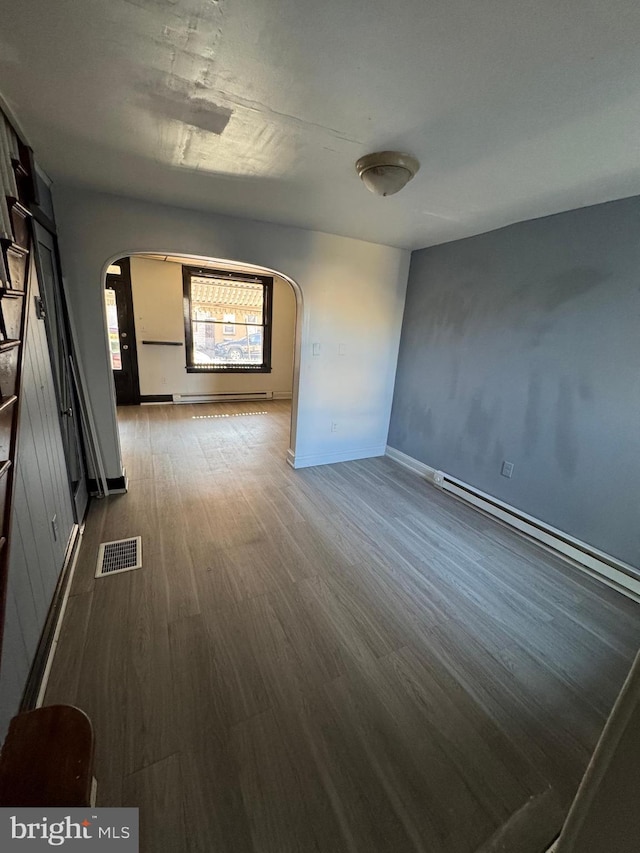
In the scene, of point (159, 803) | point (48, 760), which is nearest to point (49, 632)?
point (159, 803)

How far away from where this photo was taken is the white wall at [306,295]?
2.39 m

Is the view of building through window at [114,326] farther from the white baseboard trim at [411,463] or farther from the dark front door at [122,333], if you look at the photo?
the white baseboard trim at [411,463]

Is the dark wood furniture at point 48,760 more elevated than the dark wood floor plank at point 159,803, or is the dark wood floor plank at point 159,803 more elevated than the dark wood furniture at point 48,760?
the dark wood furniture at point 48,760

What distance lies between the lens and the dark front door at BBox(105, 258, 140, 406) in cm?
502

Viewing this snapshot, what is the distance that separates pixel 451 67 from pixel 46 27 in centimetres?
127

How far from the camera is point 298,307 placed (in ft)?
10.6

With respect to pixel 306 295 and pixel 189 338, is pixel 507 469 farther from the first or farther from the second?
pixel 189 338

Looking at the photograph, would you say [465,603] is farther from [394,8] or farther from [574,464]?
[394,8]

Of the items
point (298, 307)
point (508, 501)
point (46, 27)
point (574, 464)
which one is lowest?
point (508, 501)

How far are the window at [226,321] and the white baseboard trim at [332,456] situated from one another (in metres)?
2.99

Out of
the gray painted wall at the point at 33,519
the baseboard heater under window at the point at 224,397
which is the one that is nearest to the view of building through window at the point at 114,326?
the baseboard heater under window at the point at 224,397

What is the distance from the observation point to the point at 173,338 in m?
5.58

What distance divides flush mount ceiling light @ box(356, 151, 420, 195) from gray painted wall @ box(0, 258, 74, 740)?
189 cm

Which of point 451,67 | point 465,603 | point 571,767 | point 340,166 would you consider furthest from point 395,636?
point 340,166
